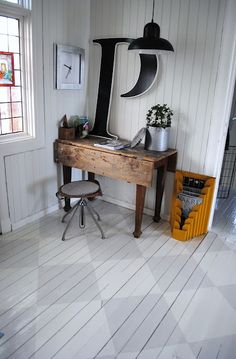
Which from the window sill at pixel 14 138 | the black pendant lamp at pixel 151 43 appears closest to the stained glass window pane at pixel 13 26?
the window sill at pixel 14 138

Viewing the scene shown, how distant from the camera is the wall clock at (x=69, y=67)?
9.92 feet

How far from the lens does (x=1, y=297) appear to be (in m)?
2.13

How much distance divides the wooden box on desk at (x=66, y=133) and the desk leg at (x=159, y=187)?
102cm

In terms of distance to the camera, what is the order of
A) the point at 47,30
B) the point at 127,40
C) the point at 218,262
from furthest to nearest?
the point at 127,40, the point at 47,30, the point at 218,262

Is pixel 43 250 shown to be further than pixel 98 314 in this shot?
Yes

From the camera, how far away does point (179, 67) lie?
2936 millimetres

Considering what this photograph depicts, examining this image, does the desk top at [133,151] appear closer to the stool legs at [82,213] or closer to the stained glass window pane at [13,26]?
the stool legs at [82,213]

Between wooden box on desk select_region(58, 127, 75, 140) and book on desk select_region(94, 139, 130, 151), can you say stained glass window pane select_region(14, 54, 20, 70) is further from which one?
book on desk select_region(94, 139, 130, 151)

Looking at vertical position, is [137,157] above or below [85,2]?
below

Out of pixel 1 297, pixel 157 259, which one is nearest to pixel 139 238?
pixel 157 259

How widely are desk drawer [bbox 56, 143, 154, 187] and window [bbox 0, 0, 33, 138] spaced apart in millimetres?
492

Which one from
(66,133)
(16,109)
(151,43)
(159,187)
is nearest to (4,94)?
(16,109)

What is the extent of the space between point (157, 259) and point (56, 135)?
1.71m

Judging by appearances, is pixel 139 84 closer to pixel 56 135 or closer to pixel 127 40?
pixel 127 40
